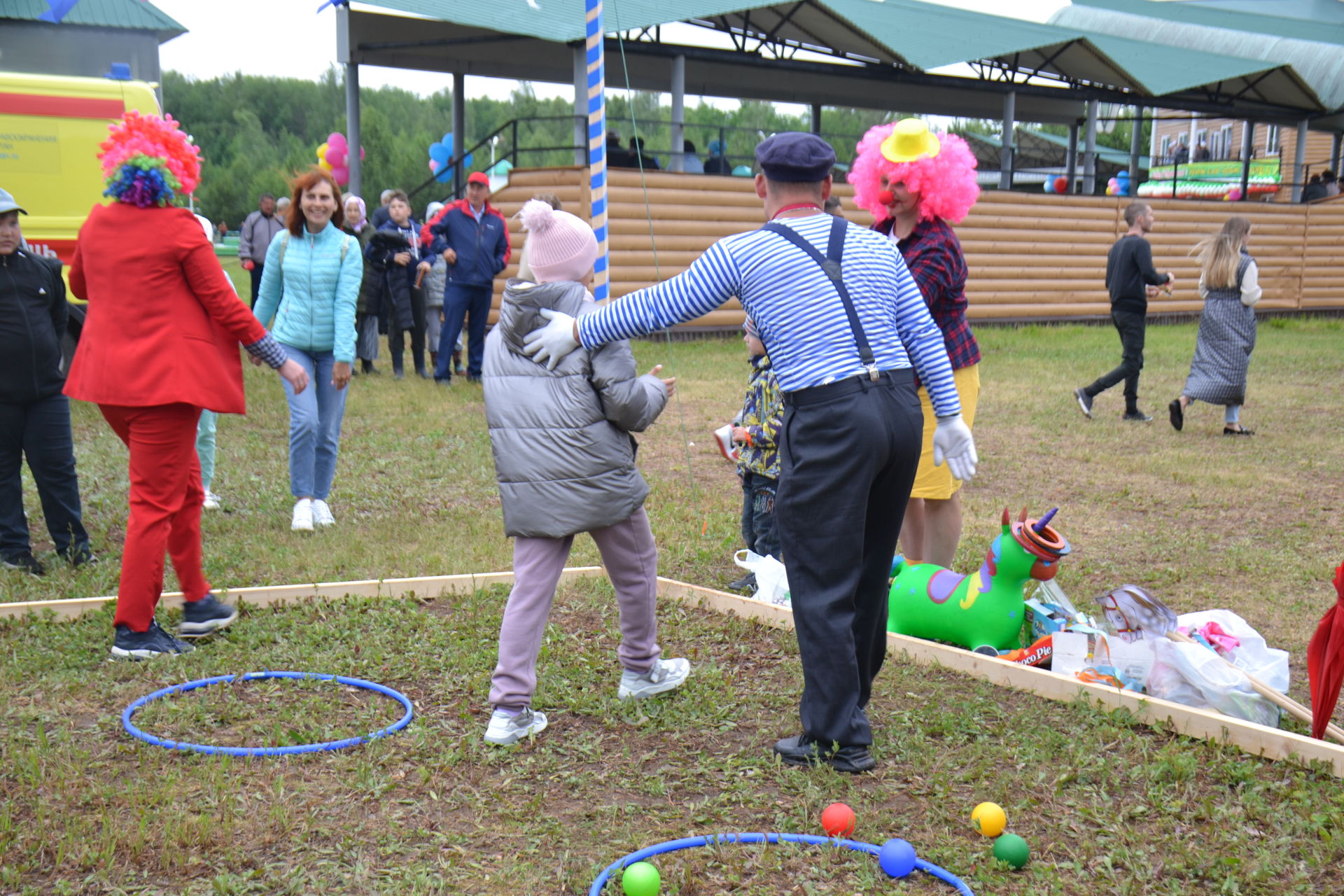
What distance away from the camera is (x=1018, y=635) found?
14.4ft

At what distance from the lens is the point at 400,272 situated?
12484 millimetres

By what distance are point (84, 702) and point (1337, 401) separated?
39.3 ft

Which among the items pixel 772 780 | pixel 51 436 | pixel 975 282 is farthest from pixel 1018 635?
pixel 975 282

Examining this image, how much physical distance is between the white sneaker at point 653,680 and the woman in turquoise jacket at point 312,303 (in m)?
2.90

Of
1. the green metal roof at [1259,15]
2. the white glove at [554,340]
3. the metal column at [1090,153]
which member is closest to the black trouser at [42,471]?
the white glove at [554,340]

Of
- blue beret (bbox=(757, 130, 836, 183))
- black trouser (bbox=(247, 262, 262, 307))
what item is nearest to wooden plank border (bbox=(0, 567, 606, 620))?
blue beret (bbox=(757, 130, 836, 183))

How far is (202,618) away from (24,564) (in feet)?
5.27

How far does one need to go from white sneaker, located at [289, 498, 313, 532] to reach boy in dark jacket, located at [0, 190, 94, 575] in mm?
1052

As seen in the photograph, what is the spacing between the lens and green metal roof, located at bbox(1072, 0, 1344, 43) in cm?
3219

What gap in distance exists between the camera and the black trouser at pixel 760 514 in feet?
16.8

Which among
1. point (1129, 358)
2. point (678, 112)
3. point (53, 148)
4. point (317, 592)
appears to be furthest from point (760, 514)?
point (678, 112)

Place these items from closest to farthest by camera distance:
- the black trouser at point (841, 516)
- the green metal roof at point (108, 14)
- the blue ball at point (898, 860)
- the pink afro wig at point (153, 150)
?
1. the blue ball at point (898, 860)
2. the black trouser at point (841, 516)
3. the pink afro wig at point (153, 150)
4. the green metal roof at point (108, 14)

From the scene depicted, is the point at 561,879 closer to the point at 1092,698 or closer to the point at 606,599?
the point at 1092,698

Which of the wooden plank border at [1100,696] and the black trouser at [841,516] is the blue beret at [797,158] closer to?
the black trouser at [841,516]
